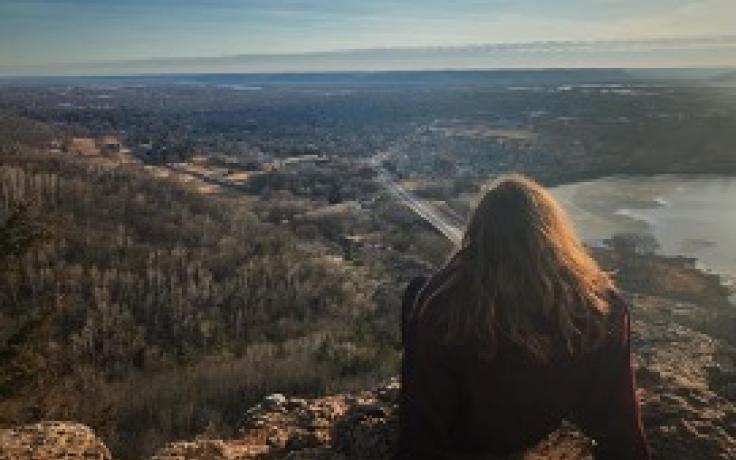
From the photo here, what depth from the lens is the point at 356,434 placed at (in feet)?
17.7

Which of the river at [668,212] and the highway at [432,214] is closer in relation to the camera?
the river at [668,212]

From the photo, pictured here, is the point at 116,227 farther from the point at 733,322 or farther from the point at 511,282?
the point at 511,282

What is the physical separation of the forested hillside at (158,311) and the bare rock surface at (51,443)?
161 inches

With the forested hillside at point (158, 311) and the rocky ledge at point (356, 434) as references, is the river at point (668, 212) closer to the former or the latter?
the forested hillside at point (158, 311)

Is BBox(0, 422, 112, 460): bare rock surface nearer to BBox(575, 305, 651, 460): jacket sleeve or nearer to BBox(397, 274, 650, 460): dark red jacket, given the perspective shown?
BBox(397, 274, 650, 460): dark red jacket

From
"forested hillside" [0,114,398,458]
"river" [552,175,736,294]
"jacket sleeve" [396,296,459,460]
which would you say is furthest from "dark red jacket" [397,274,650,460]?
"river" [552,175,736,294]

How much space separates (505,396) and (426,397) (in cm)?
29

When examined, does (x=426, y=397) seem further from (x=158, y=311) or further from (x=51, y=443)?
(x=158, y=311)

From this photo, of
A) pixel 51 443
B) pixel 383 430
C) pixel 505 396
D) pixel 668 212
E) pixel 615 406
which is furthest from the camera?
pixel 668 212

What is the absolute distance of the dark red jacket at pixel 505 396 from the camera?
3318 mm

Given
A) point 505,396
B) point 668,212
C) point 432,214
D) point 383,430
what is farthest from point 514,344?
point 432,214

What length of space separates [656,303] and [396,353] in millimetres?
12400

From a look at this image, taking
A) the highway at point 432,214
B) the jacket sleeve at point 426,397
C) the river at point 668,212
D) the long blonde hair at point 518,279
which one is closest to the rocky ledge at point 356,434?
the jacket sleeve at point 426,397

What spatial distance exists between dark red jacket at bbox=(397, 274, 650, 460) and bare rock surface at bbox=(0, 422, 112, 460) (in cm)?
297
